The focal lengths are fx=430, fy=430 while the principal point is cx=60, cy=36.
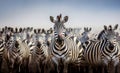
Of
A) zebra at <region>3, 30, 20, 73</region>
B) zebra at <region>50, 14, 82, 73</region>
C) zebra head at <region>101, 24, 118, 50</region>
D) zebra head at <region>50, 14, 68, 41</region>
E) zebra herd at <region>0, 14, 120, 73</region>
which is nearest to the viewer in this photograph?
zebra head at <region>101, 24, 118, 50</region>

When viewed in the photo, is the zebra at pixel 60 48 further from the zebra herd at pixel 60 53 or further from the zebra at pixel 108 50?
the zebra at pixel 108 50

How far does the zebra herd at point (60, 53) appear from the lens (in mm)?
14453

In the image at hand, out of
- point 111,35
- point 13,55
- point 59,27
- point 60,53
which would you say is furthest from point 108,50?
point 13,55

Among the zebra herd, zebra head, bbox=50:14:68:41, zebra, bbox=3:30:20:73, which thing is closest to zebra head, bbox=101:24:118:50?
the zebra herd

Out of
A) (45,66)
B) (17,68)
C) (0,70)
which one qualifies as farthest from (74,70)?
(0,70)

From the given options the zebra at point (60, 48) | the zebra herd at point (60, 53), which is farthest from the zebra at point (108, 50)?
the zebra at point (60, 48)

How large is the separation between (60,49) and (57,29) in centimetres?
72

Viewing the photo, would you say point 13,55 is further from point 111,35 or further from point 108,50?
point 111,35

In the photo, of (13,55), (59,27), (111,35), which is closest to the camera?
(111,35)

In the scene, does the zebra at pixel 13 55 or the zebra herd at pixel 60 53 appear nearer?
the zebra herd at pixel 60 53

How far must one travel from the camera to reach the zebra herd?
14.5 meters

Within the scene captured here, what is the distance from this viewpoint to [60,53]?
589 inches

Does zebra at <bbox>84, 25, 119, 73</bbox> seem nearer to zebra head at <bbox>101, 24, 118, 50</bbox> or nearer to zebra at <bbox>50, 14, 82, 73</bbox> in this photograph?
zebra head at <bbox>101, 24, 118, 50</bbox>

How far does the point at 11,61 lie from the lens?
17.2 metres
